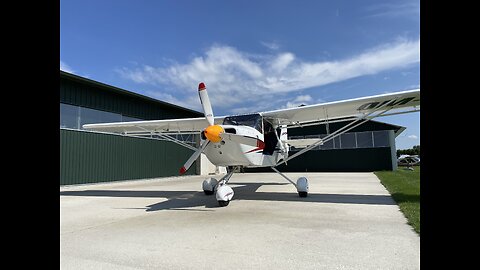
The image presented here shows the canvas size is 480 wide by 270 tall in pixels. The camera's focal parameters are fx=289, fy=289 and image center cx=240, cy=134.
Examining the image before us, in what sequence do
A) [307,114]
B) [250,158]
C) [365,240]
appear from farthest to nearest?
1. [307,114]
2. [250,158]
3. [365,240]

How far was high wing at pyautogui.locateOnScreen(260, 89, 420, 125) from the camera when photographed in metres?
8.05

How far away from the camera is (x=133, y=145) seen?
19.0 m

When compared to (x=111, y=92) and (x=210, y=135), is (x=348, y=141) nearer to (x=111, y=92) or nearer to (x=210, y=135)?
(x=111, y=92)

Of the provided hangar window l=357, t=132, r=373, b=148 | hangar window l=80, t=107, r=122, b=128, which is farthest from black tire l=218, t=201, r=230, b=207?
hangar window l=357, t=132, r=373, b=148

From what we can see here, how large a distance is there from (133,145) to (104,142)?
7.38 ft

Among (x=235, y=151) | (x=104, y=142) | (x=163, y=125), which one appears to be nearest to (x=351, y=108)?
(x=235, y=151)

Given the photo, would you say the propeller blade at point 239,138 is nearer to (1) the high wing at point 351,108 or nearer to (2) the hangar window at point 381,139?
(1) the high wing at point 351,108

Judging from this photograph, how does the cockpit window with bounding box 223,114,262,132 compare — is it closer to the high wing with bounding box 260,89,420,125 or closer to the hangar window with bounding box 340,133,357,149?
the high wing with bounding box 260,89,420,125
